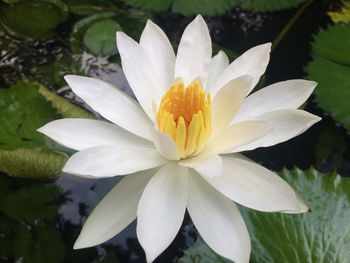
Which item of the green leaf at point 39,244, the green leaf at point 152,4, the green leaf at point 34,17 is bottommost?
the green leaf at point 39,244

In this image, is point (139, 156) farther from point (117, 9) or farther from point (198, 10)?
point (117, 9)

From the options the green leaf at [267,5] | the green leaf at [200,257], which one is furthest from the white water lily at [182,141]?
the green leaf at [267,5]

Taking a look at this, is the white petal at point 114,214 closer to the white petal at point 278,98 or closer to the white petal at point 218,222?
the white petal at point 218,222

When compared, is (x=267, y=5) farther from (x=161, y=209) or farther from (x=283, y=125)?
(x=161, y=209)

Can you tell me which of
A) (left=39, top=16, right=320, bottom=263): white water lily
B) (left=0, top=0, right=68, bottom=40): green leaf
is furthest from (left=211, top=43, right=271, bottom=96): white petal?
(left=0, top=0, right=68, bottom=40): green leaf

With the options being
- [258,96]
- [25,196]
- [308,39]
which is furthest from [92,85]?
[308,39]

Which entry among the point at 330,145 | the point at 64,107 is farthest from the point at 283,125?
the point at 64,107
